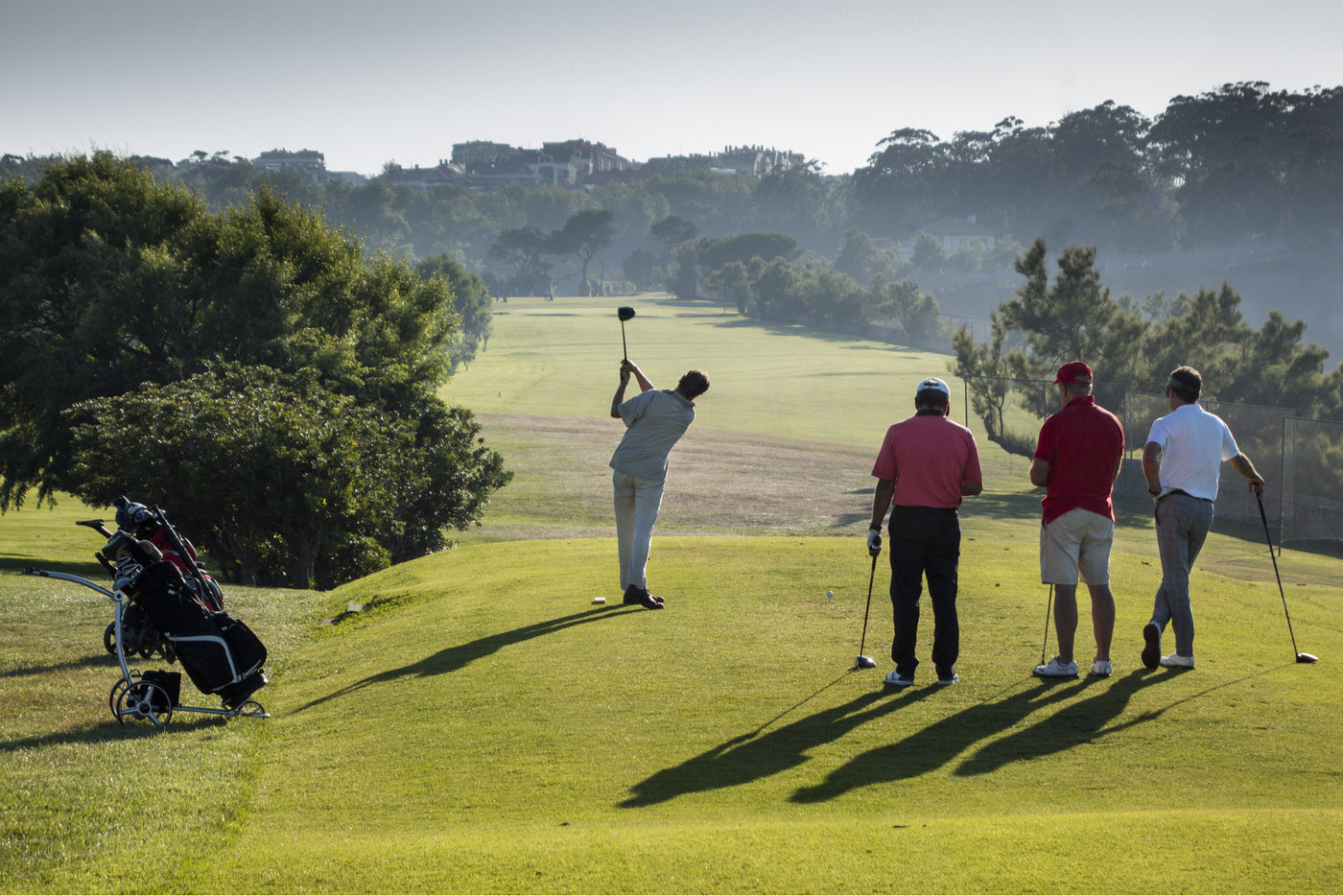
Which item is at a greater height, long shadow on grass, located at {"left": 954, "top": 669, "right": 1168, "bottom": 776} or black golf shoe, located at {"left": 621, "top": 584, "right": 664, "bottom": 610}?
long shadow on grass, located at {"left": 954, "top": 669, "right": 1168, "bottom": 776}

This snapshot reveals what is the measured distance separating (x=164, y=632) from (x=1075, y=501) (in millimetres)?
6983

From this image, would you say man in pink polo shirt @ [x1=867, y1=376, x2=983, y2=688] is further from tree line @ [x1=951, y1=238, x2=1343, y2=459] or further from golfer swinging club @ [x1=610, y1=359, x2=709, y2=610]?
tree line @ [x1=951, y1=238, x2=1343, y2=459]

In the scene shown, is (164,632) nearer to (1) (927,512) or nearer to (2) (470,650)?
A: (2) (470,650)

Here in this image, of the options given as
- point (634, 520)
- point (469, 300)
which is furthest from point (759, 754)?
point (469, 300)

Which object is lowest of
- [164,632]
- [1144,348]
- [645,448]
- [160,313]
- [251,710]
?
[251,710]

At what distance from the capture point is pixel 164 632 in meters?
8.20

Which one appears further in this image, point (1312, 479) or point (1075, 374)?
point (1312, 479)

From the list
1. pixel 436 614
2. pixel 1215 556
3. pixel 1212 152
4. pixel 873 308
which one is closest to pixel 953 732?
pixel 436 614

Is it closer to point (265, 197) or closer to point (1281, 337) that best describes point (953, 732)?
point (265, 197)

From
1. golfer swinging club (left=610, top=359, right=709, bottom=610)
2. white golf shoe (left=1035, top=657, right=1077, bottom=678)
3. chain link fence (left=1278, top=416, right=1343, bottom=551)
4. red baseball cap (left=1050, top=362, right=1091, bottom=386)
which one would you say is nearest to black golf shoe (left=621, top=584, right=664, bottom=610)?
golfer swinging club (left=610, top=359, right=709, bottom=610)

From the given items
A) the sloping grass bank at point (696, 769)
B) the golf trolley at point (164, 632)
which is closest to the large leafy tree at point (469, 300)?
the sloping grass bank at point (696, 769)

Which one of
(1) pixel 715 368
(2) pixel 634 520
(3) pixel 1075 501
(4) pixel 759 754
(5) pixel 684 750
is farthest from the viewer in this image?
(1) pixel 715 368

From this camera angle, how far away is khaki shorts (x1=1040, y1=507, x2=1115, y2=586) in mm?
8609

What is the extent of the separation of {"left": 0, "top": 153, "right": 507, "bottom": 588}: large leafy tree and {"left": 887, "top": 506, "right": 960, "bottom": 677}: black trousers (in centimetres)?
1770
